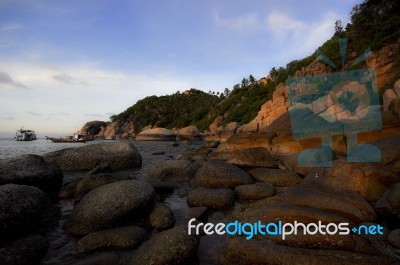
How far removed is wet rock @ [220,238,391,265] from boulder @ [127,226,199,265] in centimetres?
72

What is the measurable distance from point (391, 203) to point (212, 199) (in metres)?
4.59

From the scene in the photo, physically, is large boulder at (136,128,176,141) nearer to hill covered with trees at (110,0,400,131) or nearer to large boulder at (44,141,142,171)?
hill covered with trees at (110,0,400,131)

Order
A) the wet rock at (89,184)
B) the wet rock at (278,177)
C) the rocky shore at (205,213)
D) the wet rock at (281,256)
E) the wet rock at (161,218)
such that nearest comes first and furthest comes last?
the wet rock at (281,256), the rocky shore at (205,213), the wet rock at (161,218), the wet rock at (89,184), the wet rock at (278,177)

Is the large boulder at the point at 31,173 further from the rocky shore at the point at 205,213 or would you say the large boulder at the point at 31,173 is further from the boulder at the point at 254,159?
the boulder at the point at 254,159

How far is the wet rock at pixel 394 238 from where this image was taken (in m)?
5.19

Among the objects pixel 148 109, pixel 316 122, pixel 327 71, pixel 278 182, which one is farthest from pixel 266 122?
pixel 148 109

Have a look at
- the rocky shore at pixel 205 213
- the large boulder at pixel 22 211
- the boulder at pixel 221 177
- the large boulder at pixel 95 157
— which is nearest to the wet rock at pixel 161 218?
the rocky shore at pixel 205 213

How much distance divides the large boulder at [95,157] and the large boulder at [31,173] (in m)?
5.02

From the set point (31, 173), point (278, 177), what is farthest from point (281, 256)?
point (31, 173)

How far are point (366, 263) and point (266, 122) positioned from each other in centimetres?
4799

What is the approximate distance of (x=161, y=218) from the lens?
281 inches

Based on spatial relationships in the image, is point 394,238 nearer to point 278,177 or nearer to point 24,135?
point 278,177

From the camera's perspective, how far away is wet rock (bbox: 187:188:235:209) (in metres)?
8.34

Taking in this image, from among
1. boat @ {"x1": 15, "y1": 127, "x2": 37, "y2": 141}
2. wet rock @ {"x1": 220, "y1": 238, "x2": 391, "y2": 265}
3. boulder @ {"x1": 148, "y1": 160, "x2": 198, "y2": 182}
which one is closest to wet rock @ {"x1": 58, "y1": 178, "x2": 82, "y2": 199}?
boulder @ {"x1": 148, "y1": 160, "x2": 198, "y2": 182}
